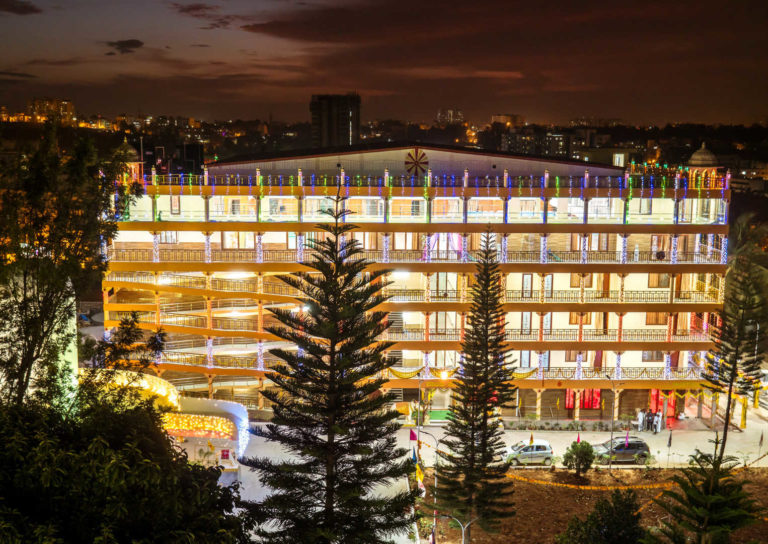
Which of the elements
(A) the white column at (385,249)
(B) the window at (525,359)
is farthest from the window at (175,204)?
(B) the window at (525,359)

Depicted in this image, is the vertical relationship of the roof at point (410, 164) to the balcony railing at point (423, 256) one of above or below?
above

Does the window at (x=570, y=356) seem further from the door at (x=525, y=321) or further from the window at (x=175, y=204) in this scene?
the window at (x=175, y=204)

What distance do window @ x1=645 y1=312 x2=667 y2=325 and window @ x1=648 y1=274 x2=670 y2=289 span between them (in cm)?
122

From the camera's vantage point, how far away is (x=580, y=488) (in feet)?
85.4

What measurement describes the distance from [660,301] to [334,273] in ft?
65.5

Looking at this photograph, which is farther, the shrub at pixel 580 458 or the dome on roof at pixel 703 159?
the dome on roof at pixel 703 159

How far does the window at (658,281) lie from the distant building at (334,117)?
100097 millimetres

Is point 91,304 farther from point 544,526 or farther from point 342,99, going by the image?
point 342,99

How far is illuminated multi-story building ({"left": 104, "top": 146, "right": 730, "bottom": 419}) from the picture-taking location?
32312 millimetres

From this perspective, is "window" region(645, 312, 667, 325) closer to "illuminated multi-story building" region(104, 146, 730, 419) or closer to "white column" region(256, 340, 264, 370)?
"illuminated multi-story building" region(104, 146, 730, 419)

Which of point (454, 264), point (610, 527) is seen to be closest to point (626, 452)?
point (454, 264)

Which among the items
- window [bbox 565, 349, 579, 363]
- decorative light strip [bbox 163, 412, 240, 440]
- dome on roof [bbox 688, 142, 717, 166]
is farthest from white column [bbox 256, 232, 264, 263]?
dome on roof [bbox 688, 142, 717, 166]

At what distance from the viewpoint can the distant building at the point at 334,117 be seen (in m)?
132

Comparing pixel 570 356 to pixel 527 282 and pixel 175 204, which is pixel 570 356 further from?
pixel 175 204
